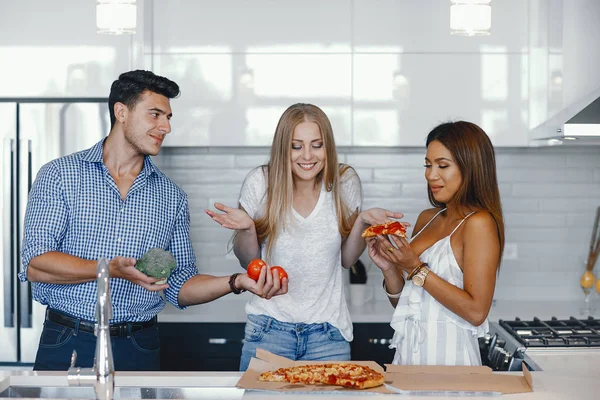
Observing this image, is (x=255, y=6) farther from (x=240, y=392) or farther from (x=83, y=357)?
(x=240, y=392)

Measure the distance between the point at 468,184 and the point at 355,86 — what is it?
141 centimetres

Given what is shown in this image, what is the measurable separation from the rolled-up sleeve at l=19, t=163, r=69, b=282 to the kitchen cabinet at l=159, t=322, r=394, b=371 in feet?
3.84

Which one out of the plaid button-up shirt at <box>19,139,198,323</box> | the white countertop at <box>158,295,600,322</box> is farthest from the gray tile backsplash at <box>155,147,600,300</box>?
the plaid button-up shirt at <box>19,139,198,323</box>

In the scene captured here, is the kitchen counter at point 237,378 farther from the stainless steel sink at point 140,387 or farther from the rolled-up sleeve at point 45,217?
the rolled-up sleeve at point 45,217

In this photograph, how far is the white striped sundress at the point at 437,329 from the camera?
2504 mm

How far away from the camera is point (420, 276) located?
2443mm

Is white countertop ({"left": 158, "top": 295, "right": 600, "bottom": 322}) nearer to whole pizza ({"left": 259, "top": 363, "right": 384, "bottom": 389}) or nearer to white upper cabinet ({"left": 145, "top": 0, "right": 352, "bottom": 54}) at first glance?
white upper cabinet ({"left": 145, "top": 0, "right": 352, "bottom": 54})

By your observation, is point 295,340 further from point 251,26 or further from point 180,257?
point 251,26

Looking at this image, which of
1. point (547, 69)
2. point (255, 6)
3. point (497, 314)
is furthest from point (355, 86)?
point (497, 314)

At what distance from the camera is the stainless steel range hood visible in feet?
10.2

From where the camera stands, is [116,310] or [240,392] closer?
[240,392]

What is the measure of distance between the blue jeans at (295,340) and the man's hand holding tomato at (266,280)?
26 cm

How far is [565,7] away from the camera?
11.7 feet

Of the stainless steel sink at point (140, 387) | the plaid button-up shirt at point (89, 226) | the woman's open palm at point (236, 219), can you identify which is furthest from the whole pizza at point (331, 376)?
the plaid button-up shirt at point (89, 226)
